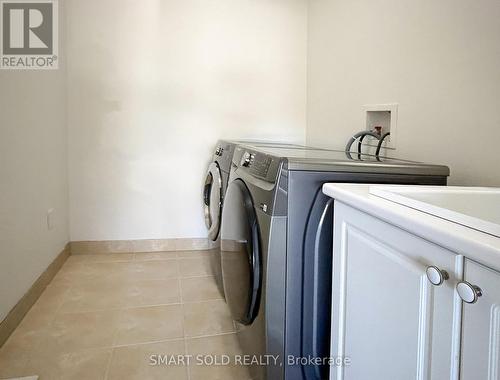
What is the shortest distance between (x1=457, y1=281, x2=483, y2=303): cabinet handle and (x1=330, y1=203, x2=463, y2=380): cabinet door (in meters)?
0.03

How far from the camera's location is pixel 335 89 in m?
2.56

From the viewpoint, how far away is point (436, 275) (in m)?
0.69

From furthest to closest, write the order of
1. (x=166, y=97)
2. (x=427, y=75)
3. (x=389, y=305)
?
1. (x=166, y=97)
2. (x=427, y=75)
3. (x=389, y=305)

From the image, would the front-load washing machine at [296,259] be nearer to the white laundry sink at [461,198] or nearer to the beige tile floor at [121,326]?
the white laundry sink at [461,198]

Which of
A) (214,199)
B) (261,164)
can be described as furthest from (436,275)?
(214,199)

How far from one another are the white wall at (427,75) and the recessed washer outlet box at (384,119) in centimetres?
3

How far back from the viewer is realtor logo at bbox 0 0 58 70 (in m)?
2.00

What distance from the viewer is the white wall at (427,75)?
1.39 metres

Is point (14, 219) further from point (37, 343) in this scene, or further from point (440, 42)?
point (440, 42)

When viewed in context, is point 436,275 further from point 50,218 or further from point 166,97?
point 166,97

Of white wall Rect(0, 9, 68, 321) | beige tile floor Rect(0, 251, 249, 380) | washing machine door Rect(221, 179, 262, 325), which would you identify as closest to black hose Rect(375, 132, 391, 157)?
washing machine door Rect(221, 179, 262, 325)

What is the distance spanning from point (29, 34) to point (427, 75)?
87.1 inches

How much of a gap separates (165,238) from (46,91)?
51.6 inches

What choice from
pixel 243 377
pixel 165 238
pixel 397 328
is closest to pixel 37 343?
pixel 243 377
